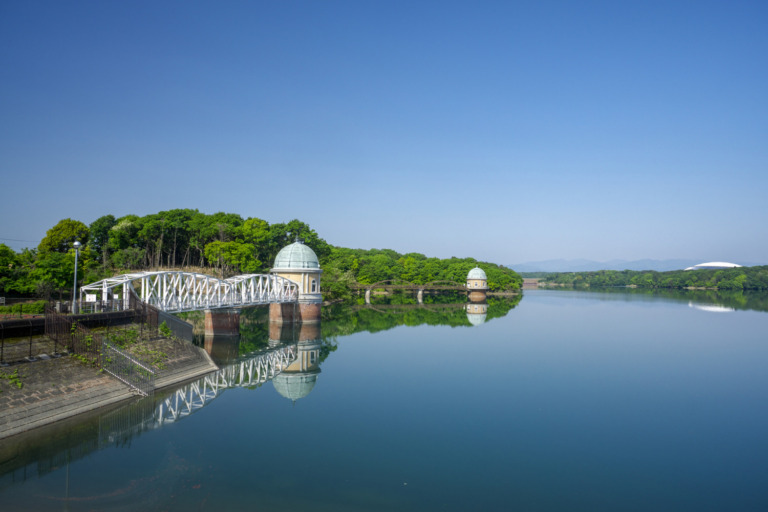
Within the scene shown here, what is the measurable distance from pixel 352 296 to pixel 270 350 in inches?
2290

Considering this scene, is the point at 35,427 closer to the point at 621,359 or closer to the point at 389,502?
the point at 389,502

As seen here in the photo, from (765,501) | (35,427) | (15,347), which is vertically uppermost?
(15,347)

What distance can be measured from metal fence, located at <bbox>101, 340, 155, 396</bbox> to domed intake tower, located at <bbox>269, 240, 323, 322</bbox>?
87.5 ft

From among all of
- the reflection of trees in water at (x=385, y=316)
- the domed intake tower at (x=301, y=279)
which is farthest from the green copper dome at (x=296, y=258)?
the reflection of trees in water at (x=385, y=316)

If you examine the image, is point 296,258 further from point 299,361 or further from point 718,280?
point 718,280

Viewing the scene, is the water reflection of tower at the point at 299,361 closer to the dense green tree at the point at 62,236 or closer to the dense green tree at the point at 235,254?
the dense green tree at the point at 235,254

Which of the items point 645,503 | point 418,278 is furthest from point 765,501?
point 418,278

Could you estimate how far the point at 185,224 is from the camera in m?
75.1

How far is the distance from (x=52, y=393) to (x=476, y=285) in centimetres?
8800

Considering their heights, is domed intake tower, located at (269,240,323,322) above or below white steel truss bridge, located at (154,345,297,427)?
above

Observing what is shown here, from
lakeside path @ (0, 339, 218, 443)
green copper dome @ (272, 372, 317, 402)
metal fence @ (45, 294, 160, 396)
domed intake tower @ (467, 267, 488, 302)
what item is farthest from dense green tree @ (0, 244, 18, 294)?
domed intake tower @ (467, 267, 488, 302)

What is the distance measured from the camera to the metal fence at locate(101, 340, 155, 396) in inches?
898

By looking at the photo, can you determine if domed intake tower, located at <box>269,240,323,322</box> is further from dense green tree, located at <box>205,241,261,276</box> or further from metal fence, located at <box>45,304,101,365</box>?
metal fence, located at <box>45,304,101,365</box>

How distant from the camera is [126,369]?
23484 millimetres
